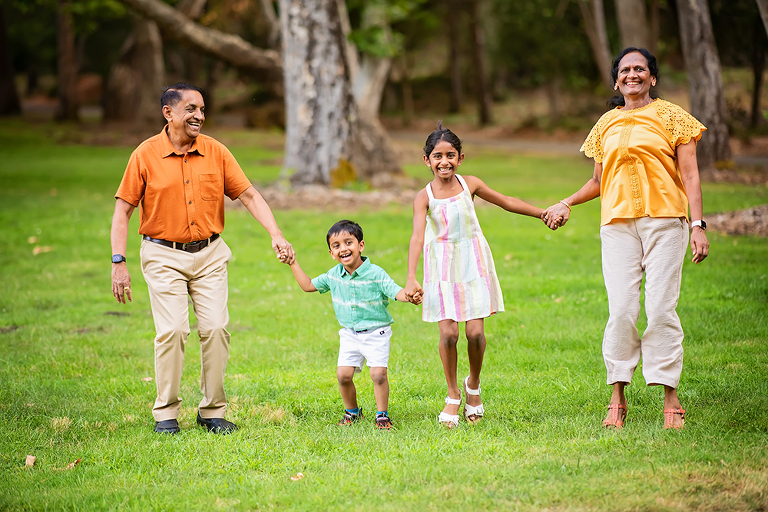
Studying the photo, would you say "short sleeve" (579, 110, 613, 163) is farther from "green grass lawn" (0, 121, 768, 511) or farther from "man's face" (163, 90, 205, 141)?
"man's face" (163, 90, 205, 141)

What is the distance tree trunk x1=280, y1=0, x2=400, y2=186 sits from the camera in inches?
625

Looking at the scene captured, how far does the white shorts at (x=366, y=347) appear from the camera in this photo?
5.12m

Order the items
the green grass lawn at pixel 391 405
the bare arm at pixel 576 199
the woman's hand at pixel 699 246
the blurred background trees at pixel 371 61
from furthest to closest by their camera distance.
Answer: the blurred background trees at pixel 371 61 < the bare arm at pixel 576 199 < the woman's hand at pixel 699 246 < the green grass lawn at pixel 391 405

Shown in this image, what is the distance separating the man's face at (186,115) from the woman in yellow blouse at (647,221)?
8.44 feet

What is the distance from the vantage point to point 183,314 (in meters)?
5.22

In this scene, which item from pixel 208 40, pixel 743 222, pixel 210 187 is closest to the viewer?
pixel 210 187

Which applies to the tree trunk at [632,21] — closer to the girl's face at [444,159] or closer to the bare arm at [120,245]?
the girl's face at [444,159]

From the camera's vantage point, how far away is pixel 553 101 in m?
33.1

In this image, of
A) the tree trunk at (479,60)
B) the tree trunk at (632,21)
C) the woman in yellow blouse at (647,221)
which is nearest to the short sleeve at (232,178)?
the woman in yellow blouse at (647,221)

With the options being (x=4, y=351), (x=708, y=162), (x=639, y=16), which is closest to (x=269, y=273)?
(x=4, y=351)

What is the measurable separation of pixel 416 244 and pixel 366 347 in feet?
2.39

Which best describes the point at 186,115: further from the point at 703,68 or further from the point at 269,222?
the point at 703,68

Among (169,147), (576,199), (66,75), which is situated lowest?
(576,199)

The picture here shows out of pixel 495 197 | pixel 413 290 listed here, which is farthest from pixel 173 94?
pixel 495 197
